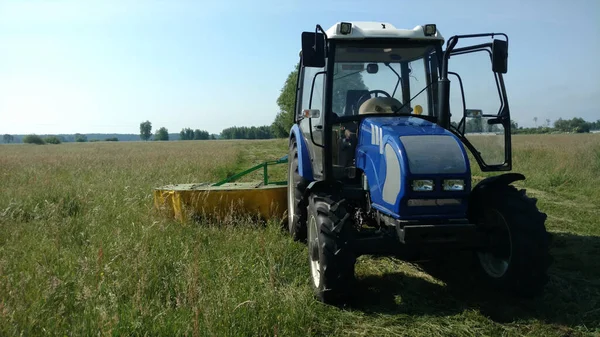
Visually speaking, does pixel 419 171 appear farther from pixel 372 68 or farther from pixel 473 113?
pixel 372 68

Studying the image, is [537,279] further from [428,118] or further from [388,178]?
[428,118]

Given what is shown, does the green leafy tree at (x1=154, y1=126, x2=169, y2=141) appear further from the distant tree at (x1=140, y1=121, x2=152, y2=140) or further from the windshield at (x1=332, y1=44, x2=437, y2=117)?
the windshield at (x1=332, y1=44, x2=437, y2=117)

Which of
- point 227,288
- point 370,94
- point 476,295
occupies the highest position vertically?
point 370,94

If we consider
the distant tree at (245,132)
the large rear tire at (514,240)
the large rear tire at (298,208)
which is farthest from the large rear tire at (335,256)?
the distant tree at (245,132)

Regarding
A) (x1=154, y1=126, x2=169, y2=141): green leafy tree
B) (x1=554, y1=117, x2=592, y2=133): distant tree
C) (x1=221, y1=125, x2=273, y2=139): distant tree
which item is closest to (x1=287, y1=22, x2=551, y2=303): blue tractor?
(x1=554, y1=117, x2=592, y2=133): distant tree

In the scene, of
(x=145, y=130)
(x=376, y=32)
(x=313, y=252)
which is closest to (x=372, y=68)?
(x=376, y=32)

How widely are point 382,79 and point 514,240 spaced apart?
1.94 meters

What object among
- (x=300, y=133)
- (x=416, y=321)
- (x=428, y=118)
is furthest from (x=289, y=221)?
(x=416, y=321)

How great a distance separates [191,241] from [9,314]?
1974 mm

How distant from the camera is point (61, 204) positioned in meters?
6.00

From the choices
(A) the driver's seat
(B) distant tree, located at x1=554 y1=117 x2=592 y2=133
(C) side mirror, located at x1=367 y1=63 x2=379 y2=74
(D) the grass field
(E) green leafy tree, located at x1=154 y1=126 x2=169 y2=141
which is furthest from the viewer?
(E) green leafy tree, located at x1=154 y1=126 x2=169 y2=141

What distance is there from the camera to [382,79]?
4203 millimetres

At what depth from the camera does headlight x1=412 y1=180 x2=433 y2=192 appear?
9.83 ft

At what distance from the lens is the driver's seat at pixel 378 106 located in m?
3.89
